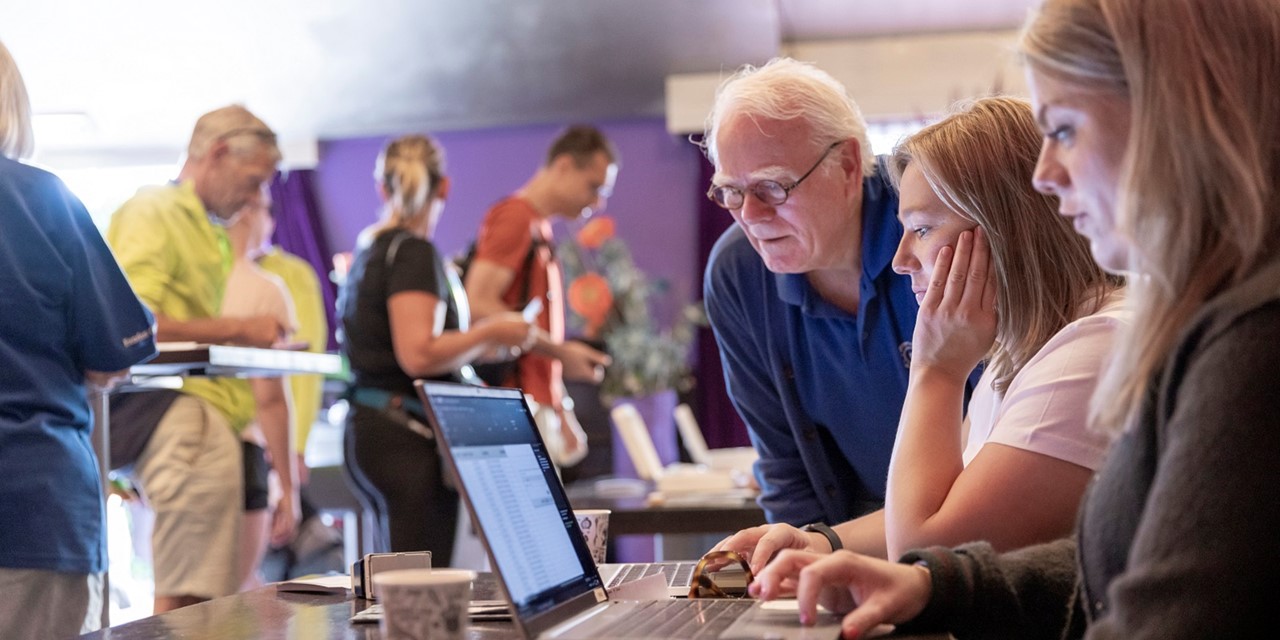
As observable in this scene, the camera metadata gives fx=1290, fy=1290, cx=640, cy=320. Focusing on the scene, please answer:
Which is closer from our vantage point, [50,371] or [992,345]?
[992,345]

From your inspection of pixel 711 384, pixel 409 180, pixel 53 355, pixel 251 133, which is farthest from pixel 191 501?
pixel 711 384

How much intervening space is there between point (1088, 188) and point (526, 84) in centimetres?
655

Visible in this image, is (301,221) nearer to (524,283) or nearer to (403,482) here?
(524,283)

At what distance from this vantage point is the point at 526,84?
7.34m

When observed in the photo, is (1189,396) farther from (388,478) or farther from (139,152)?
(139,152)

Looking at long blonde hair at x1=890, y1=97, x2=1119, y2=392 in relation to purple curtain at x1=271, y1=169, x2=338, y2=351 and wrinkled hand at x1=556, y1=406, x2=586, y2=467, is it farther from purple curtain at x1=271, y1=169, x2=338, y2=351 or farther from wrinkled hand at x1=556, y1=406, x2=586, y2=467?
purple curtain at x1=271, y1=169, x2=338, y2=351

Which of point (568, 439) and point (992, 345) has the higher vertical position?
point (992, 345)

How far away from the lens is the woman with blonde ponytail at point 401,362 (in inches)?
127

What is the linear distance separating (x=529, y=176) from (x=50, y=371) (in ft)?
20.6

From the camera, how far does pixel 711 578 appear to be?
146 centimetres

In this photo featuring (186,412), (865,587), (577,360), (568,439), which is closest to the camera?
(865,587)

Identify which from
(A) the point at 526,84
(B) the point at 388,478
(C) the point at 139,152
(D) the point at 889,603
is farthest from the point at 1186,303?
(C) the point at 139,152

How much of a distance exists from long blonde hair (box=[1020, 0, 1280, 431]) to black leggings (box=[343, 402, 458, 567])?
97.0 inches

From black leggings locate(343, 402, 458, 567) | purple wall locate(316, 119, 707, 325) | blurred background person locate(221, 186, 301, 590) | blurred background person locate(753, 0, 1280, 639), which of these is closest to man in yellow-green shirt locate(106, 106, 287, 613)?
blurred background person locate(221, 186, 301, 590)
